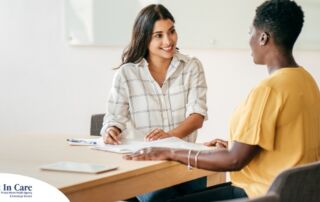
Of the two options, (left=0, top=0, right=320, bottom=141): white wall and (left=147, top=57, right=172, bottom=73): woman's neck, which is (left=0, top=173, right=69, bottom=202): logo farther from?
(left=0, top=0, right=320, bottom=141): white wall

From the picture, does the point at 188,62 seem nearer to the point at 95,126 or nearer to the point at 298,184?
the point at 95,126

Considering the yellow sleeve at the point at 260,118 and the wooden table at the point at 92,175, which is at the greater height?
the yellow sleeve at the point at 260,118

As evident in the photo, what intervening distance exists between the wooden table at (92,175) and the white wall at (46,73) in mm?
2022

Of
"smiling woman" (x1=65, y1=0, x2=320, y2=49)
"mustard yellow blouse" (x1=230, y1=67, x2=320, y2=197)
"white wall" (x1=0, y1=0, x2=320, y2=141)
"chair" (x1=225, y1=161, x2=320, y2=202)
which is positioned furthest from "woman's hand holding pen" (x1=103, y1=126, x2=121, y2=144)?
"white wall" (x1=0, y1=0, x2=320, y2=141)

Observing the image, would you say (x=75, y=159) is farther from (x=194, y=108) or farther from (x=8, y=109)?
(x=8, y=109)

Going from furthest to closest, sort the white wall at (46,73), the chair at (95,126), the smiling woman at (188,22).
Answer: the white wall at (46,73) → the smiling woman at (188,22) → the chair at (95,126)

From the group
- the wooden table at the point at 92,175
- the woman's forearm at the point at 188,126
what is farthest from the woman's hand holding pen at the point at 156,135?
the wooden table at the point at 92,175

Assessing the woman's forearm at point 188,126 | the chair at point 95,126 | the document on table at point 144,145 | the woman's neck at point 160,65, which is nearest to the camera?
the document on table at point 144,145

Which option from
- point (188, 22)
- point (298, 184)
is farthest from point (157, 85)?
point (298, 184)

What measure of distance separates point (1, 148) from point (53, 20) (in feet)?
7.83

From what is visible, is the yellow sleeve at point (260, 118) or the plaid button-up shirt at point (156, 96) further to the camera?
the plaid button-up shirt at point (156, 96)

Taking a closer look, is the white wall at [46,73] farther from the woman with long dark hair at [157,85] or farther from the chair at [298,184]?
the chair at [298,184]

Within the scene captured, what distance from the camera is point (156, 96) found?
2850 millimetres

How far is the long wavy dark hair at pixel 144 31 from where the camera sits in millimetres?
2889
